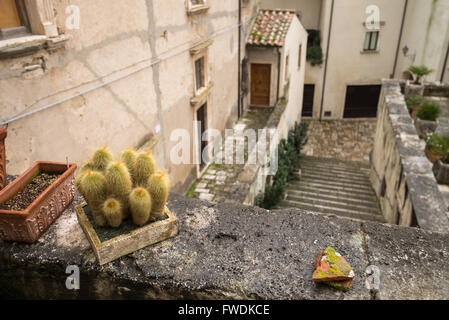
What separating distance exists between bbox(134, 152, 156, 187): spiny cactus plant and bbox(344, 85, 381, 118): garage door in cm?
2027

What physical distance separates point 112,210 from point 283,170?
9.59 metres

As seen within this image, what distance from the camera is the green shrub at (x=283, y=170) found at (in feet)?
31.6

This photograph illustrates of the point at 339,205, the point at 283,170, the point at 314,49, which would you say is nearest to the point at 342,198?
the point at 339,205

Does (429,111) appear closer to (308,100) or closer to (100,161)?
(100,161)

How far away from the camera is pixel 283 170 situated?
1133 cm

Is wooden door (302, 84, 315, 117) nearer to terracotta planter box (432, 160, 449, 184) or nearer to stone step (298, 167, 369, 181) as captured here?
stone step (298, 167, 369, 181)

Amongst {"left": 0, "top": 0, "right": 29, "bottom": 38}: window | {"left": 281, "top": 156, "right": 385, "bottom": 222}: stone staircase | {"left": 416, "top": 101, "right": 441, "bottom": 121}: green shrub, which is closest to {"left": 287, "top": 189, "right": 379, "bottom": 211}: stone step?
{"left": 281, "top": 156, "right": 385, "bottom": 222}: stone staircase

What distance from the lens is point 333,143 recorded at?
18.1 meters

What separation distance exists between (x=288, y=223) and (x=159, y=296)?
103 centimetres

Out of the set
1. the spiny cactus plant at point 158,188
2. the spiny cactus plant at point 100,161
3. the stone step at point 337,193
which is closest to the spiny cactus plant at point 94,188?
the spiny cactus plant at point 100,161

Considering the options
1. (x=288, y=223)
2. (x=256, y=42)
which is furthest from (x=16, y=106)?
(x=256, y=42)

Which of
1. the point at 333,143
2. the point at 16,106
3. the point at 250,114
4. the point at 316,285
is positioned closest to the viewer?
the point at 316,285

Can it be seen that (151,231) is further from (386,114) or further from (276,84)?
(276,84)
